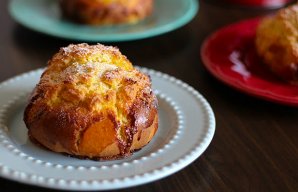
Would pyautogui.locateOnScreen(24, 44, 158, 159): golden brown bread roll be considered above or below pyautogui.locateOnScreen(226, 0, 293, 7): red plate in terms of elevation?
above

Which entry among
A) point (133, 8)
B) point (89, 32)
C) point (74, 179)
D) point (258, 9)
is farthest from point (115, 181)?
point (258, 9)

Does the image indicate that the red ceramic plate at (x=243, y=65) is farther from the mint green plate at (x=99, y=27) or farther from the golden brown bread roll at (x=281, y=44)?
the mint green plate at (x=99, y=27)

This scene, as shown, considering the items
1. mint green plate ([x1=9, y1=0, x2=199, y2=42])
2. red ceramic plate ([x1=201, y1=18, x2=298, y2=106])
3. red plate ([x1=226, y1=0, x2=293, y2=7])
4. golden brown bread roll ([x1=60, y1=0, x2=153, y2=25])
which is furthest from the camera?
red plate ([x1=226, y1=0, x2=293, y2=7])

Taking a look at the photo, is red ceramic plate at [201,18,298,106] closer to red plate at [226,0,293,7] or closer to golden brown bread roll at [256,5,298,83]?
golden brown bread roll at [256,5,298,83]

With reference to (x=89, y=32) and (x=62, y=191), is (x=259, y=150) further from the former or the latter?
(x=89, y=32)

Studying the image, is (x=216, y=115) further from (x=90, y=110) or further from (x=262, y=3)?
(x=262, y=3)

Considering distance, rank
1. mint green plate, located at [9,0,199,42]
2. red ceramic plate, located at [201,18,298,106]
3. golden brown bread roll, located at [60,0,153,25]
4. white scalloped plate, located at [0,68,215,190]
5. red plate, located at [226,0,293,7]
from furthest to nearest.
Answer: red plate, located at [226,0,293,7] → golden brown bread roll, located at [60,0,153,25] → mint green plate, located at [9,0,199,42] → red ceramic plate, located at [201,18,298,106] → white scalloped plate, located at [0,68,215,190]

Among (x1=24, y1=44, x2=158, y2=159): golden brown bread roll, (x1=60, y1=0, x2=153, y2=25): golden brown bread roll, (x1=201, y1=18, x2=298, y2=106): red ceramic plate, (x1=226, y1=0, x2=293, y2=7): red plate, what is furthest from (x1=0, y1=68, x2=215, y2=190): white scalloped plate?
(x1=226, y1=0, x2=293, y2=7): red plate
